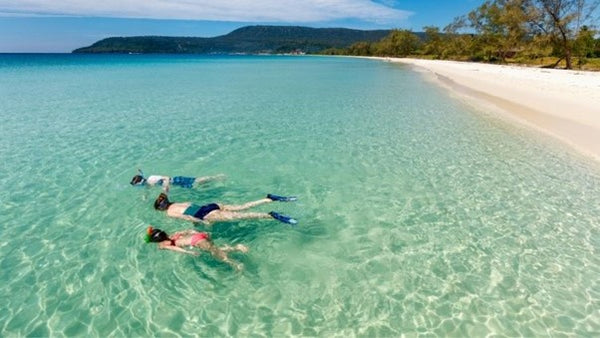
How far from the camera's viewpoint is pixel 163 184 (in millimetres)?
10398

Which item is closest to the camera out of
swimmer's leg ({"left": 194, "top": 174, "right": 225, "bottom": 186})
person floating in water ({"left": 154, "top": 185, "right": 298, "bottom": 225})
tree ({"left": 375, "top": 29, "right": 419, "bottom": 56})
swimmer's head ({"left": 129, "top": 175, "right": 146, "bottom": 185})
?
person floating in water ({"left": 154, "top": 185, "right": 298, "bottom": 225})

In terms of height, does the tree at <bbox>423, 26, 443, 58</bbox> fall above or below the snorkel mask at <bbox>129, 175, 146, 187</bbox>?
above

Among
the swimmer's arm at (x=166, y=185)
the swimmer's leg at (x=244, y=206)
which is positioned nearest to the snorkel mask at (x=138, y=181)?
the swimmer's arm at (x=166, y=185)

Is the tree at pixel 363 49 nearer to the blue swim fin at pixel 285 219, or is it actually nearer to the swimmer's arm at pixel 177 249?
the blue swim fin at pixel 285 219

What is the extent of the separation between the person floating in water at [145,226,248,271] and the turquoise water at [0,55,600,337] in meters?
0.20

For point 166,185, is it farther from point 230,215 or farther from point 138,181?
point 230,215

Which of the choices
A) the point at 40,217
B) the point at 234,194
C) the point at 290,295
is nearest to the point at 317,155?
the point at 234,194

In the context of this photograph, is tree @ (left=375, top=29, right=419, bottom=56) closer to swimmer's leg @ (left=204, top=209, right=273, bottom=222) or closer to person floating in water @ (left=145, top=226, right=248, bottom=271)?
swimmer's leg @ (left=204, top=209, right=273, bottom=222)

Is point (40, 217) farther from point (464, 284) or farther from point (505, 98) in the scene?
point (505, 98)

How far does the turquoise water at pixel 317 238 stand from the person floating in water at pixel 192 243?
196 millimetres

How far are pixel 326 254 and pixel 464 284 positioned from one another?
2672 mm

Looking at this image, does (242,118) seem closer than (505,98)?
Yes

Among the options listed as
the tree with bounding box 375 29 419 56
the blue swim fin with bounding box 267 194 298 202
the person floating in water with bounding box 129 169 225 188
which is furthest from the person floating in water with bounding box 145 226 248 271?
the tree with bounding box 375 29 419 56

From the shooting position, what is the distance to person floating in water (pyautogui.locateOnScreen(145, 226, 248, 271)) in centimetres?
707
